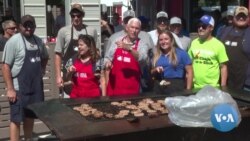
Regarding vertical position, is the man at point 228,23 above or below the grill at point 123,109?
above

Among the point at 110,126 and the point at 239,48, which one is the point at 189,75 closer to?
the point at 239,48

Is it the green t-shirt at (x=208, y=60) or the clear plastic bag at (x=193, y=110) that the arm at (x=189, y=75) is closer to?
the green t-shirt at (x=208, y=60)

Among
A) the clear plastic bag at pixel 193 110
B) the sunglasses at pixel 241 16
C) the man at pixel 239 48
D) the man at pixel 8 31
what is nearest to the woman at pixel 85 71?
the clear plastic bag at pixel 193 110

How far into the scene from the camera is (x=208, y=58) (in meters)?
4.95

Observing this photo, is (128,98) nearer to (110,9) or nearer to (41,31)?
(41,31)

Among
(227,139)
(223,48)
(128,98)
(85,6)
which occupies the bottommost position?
(227,139)

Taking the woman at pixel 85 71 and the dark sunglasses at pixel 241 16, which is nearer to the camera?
the woman at pixel 85 71

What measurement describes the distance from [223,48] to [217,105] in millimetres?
1552

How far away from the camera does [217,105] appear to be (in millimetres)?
3523

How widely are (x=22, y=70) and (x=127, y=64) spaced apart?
1119 mm

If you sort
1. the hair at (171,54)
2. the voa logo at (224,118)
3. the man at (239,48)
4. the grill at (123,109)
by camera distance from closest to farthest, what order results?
the voa logo at (224,118) → the grill at (123,109) → the hair at (171,54) → the man at (239,48)

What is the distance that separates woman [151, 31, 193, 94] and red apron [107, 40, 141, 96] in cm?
21

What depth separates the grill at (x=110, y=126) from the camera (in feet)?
10.5

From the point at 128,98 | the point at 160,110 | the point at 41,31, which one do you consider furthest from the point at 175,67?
the point at 41,31
